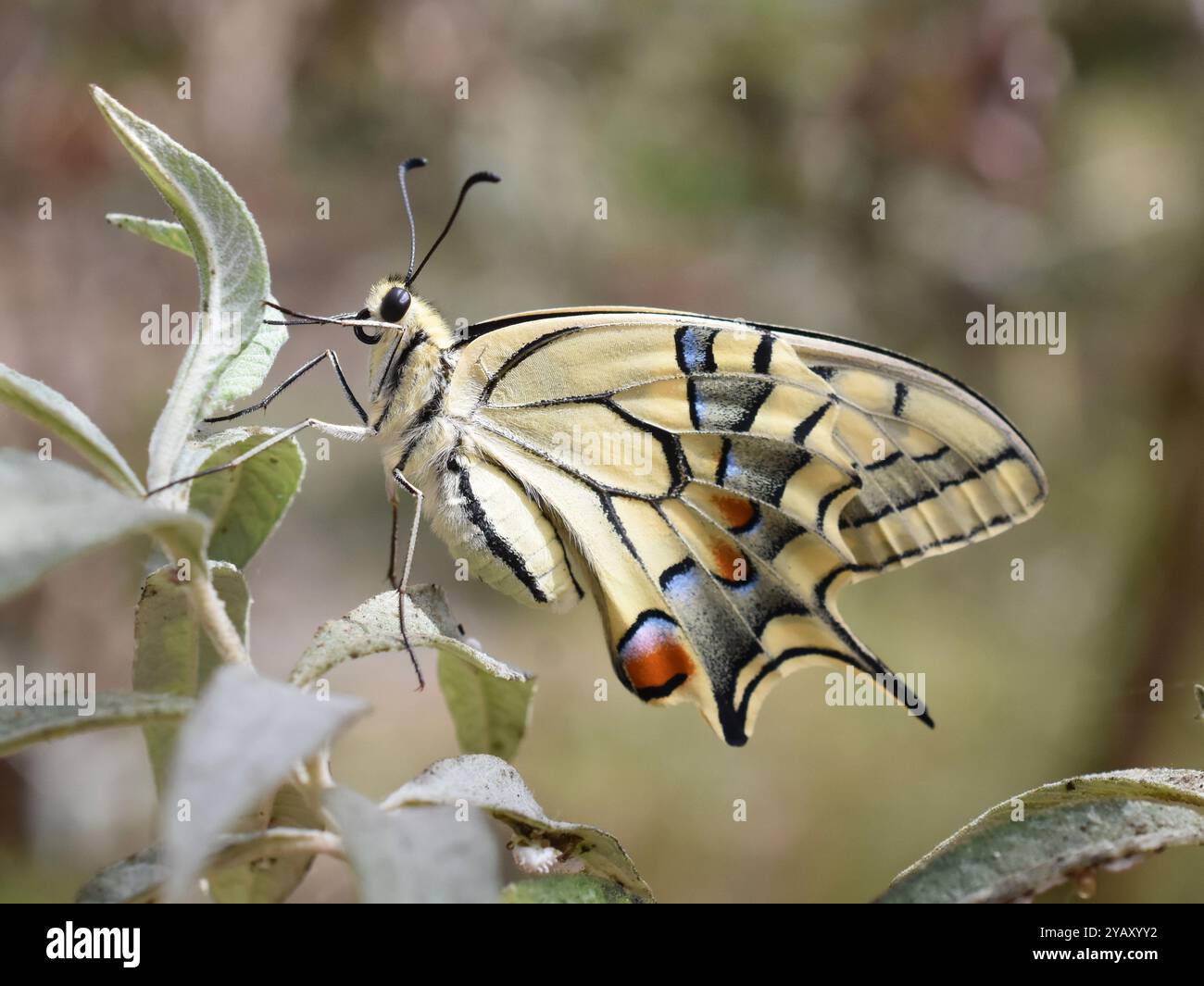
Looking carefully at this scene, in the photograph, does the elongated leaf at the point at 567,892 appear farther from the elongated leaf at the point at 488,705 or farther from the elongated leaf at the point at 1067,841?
the elongated leaf at the point at 488,705

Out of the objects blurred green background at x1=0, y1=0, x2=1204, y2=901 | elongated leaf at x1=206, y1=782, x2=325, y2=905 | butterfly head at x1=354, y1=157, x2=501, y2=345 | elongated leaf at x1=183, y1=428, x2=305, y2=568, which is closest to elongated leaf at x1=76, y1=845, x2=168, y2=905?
elongated leaf at x1=206, y1=782, x2=325, y2=905

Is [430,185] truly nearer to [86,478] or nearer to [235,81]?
[235,81]

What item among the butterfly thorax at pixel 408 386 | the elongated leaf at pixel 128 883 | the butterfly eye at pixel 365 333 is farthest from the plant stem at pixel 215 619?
the butterfly eye at pixel 365 333

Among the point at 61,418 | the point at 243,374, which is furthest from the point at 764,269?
the point at 61,418

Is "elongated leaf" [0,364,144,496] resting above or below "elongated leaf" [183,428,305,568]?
above

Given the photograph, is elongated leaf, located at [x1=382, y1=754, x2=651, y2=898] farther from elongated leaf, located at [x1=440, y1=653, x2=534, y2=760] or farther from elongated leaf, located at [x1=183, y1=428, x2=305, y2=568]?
elongated leaf, located at [x1=183, y1=428, x2=305, y2=568]
